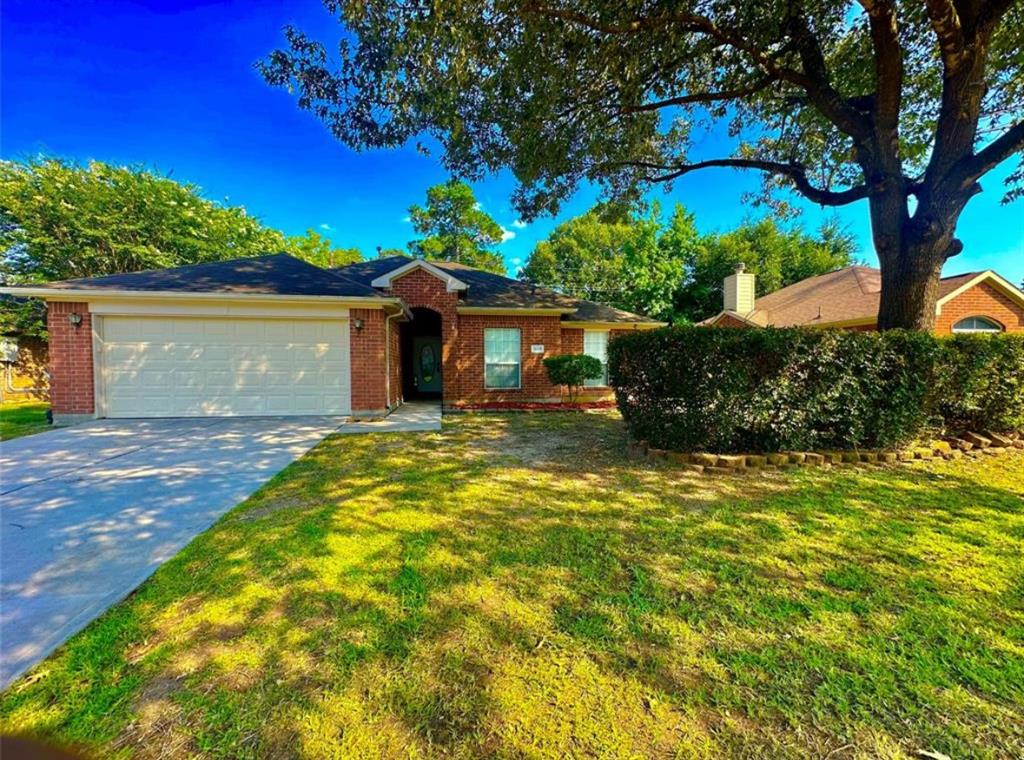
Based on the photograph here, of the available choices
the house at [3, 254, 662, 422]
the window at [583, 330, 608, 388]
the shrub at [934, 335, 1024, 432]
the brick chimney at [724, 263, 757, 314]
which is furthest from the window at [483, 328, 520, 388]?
the brick chimney at [724, 263, 757, 314]

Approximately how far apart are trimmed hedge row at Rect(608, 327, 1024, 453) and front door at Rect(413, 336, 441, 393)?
416 inches

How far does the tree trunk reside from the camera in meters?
6.46

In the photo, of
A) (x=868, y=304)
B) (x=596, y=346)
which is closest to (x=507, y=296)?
(x=596, y=346)

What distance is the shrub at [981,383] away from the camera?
5.99 meters

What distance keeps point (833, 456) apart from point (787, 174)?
21.8 ft

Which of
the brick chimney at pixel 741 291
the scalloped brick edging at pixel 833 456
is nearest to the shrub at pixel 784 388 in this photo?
the scalloped brick edging at pixel 833 456

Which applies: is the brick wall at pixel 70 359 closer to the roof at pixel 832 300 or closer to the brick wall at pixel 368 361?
the brick wall at pixel 368 361

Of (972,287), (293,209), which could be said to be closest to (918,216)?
(972,287)

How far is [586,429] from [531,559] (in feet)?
18.3

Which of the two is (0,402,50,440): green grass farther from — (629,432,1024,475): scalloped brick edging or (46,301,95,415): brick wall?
(629,432,1024,475): scalloped brick edging

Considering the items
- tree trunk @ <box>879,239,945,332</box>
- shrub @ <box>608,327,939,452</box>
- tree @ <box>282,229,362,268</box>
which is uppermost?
tree @ <box>282,229,362,268</box>

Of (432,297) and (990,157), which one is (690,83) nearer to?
(990,157)

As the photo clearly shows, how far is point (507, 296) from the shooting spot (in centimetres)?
1265

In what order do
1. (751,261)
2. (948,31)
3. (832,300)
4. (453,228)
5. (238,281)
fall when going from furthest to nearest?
(453,228) → (751,261) → (832,300) → (238,281) → (948,31)
